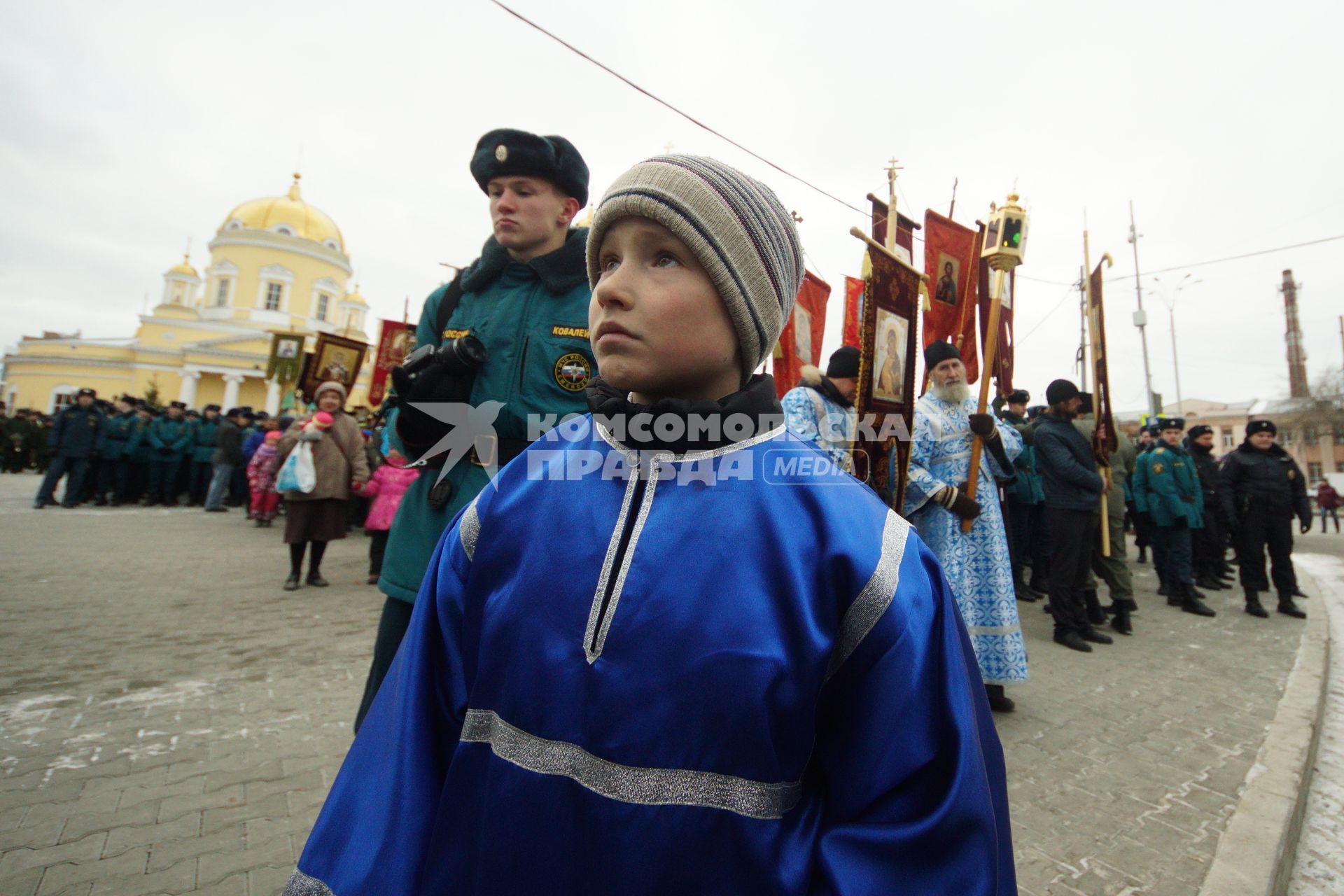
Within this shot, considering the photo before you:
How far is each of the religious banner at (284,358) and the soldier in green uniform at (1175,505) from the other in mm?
12434

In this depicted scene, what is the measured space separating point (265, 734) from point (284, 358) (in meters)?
10.6

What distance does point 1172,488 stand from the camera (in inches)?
287

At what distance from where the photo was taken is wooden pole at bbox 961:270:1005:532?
414 centimetres

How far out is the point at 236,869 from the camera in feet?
7.00

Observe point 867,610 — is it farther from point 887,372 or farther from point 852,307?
point 852,307

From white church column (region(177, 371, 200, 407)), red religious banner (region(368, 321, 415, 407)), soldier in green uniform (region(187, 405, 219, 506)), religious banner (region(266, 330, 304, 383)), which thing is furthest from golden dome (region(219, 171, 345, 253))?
red religious banner (region(368, 321, 415, 407))

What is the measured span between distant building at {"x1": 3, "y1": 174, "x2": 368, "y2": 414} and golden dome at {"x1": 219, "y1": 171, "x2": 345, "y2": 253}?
→ 0.08m

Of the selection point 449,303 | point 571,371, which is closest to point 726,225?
point 571,371

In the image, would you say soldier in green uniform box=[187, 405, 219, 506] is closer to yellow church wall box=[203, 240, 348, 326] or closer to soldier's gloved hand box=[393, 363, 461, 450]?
soldier's gloved hand box=[393, 363, 461, 450]

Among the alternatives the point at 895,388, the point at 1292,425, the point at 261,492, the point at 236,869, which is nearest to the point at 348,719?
the point at 236,869

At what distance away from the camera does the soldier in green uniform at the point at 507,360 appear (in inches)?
77.9

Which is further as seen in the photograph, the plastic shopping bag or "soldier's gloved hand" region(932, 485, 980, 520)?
the plastic shopping bag

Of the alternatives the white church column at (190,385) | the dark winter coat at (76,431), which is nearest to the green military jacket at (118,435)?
the dark winter coat at (76,431)

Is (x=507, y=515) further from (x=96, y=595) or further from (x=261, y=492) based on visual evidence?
(x=261, y=492)
